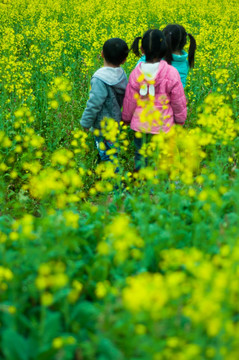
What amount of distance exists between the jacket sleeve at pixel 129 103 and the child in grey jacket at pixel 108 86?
0.33ft

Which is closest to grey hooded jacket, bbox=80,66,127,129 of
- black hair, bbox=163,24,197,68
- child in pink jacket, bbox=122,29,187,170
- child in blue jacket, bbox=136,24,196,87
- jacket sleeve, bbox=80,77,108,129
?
jacket sleeve, bbox=80,77,108,129

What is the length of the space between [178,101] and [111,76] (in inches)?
29.1

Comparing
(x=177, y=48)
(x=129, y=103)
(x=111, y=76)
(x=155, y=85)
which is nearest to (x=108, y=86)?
(x=111, y=76)

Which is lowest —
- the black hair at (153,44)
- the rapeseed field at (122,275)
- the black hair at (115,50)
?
the rapeseed field at (122,275)

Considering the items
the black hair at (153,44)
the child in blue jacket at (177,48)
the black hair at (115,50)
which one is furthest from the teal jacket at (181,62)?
the black hair at (153,44)

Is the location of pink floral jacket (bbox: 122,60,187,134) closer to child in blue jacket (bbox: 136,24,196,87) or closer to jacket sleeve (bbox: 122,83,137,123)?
jacket sleeve (bbox: 122,83,137,123)

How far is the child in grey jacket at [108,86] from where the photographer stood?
3.88 metres

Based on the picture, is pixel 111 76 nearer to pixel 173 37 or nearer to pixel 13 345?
pixel 173 37

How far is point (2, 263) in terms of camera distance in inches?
88.9

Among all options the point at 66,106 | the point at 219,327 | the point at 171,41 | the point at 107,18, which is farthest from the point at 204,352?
the point at 107,18

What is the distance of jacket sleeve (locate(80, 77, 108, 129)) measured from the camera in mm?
3943

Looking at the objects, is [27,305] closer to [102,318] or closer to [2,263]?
[2,263]

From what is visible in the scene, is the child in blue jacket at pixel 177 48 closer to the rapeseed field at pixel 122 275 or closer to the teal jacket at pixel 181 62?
the teal jacket at pixel 181 62

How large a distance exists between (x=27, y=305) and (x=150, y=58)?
264cm
